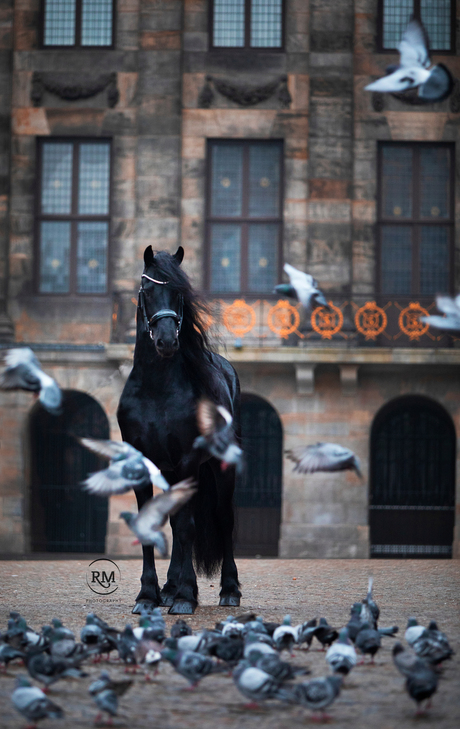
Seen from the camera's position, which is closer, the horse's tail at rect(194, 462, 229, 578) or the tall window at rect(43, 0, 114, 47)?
the horse's tail at rect(194, 462, 229, 578)

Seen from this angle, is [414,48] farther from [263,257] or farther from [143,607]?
[263,257]

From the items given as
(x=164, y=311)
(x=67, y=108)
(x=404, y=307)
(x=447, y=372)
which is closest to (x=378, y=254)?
(x=404, y=307)

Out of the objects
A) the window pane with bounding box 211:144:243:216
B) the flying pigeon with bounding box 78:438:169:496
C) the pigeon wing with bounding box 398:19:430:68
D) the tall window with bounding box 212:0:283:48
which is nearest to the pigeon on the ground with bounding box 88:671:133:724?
the flying pigeon with bounding box 78:438:169:496

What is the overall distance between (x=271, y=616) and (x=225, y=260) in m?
14.9

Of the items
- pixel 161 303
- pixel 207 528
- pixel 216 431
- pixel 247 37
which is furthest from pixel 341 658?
pixel 247 37

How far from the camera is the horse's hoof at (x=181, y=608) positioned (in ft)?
29.6

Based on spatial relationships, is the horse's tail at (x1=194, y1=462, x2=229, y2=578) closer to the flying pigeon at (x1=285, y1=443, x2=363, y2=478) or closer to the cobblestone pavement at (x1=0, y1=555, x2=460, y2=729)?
the cobblestone pavement at (x1=0, y1=555, x2=460, y2=729)

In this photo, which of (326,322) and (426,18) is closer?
(326,322)

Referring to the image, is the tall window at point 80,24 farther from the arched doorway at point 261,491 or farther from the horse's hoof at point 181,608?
the horse's hoof at point 181,608

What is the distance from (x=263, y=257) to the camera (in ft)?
76.3

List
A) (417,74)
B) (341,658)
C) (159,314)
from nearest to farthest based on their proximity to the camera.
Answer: (341,658)
(417,74)
(159,314)

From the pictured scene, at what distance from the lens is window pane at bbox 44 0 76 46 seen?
23.4 m

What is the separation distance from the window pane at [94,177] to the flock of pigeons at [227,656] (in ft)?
56.1

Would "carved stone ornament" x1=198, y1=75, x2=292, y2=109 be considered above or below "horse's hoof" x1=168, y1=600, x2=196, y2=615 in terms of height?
above
